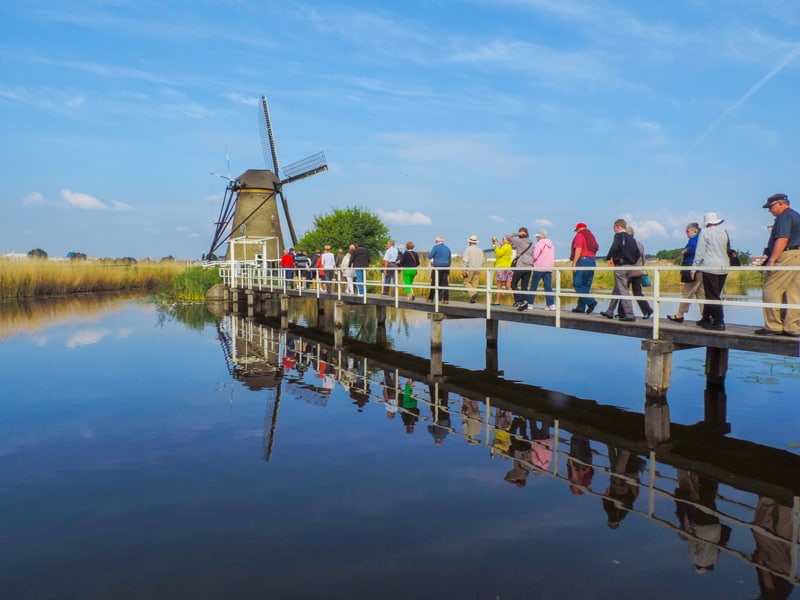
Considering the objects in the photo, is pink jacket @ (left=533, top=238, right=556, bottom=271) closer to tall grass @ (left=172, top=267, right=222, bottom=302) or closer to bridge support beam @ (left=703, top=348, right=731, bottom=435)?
bridge support beam @ (left=703, top=348, right=731, bottom=435)

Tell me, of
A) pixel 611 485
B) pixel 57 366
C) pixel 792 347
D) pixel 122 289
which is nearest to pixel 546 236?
pixel 792 347

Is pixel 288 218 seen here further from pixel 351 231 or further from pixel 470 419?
pixel 470 419

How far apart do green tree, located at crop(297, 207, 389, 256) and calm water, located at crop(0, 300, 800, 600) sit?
38117mm

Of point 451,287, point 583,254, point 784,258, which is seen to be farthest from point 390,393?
point 784,258

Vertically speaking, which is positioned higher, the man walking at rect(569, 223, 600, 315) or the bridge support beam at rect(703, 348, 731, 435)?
the man walking at rect(569, 223, 600, 315)

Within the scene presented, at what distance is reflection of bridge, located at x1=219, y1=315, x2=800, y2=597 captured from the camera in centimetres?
596

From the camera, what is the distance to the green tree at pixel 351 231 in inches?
2042

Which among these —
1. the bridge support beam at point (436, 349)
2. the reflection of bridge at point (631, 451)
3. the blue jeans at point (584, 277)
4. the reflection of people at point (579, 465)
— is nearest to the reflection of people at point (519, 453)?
the reflection of bridge at point (631, 451)

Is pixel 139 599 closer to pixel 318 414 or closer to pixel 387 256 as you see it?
pixel 318 414

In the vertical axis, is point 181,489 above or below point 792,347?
below

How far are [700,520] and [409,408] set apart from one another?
18.6 feet

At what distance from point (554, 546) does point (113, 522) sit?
436 centimetres

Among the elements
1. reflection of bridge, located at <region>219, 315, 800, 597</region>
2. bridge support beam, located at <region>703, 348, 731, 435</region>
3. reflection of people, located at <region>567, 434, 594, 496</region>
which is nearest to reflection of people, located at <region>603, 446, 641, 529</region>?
reflection of bridge, located at <region>219, 315, 800, 597</region>

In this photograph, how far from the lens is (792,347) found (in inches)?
309
